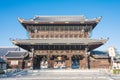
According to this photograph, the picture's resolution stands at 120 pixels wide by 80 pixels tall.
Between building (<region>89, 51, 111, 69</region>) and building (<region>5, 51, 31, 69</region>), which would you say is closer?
building (<region>89, 51, 111, 69</region>)

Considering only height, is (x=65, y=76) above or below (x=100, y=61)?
below

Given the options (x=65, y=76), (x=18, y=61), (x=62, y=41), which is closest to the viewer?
(x=65, y=76)

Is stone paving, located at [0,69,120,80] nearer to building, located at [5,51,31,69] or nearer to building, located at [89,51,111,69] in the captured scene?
building, located at [89,51,111,69]

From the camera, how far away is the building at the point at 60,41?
38125 millimetres

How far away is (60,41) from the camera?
3850 centimetres

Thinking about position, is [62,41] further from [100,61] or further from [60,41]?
[100,61]

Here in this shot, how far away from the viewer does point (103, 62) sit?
40.3 m

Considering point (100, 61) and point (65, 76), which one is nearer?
point (65, 76)

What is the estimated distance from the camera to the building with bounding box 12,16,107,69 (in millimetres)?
38125

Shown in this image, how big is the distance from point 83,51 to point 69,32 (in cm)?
488

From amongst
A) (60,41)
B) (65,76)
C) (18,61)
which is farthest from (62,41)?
(65,76)

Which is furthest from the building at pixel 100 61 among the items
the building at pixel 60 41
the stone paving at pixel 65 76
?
the stone paving at pixel 65 76

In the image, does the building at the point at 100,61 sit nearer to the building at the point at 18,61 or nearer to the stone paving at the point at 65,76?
the stone paving at the point at 65,76

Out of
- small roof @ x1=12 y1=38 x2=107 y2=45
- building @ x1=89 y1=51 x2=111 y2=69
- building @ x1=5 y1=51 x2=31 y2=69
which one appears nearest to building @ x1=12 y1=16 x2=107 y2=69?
small roof @ x1=12 y1=38 x2=107 y2=45
